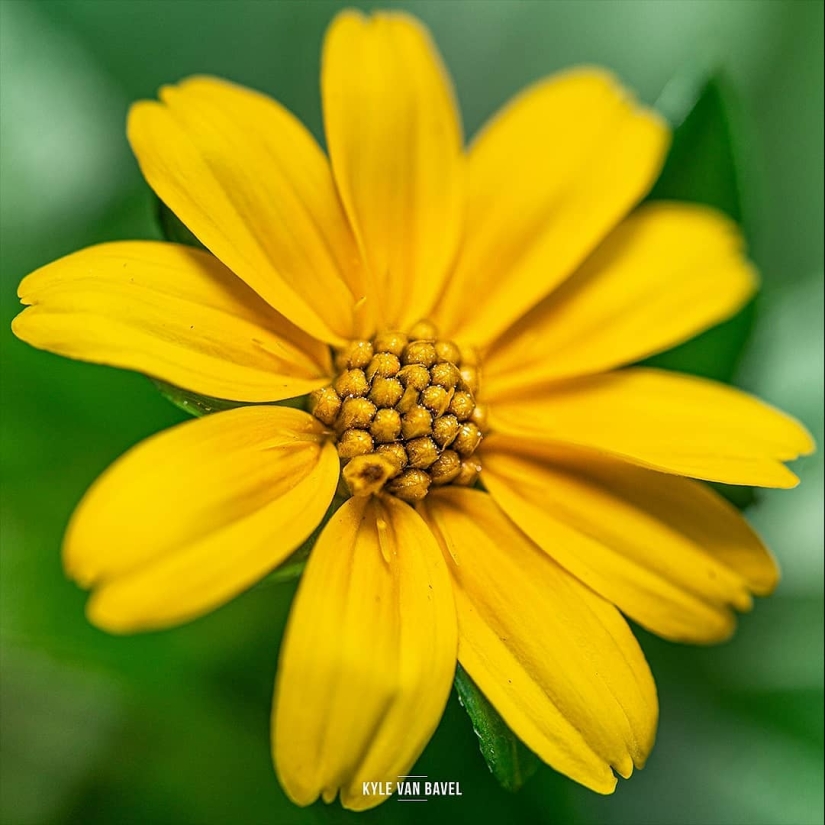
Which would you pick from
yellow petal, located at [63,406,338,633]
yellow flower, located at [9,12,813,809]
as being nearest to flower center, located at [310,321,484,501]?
yellow flower, located at [9,12,813,809]

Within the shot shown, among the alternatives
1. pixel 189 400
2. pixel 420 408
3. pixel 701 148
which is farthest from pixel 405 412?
pixel 701 148

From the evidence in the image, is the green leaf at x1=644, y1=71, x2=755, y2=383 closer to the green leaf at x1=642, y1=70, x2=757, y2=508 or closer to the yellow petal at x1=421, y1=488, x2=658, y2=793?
the green leaf at x1=642, y1=70, x2=757, y2=508

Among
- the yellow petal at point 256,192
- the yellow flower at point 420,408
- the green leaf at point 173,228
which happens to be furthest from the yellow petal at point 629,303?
the green leaf at point 173,228

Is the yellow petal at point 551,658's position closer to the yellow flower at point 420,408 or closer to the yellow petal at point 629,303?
the yellow flower at point 420,408

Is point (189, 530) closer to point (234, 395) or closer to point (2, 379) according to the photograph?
point (234, 395)

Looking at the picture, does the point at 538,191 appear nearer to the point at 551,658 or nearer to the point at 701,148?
the point at 701,148

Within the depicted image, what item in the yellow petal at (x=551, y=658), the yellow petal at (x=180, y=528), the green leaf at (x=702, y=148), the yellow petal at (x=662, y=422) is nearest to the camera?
the yellow petal at (x=180, y=528)

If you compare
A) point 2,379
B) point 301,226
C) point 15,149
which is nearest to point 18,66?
point 15,149

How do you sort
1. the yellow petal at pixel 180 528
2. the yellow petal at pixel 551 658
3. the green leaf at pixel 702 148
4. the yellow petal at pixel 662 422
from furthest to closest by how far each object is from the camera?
1. the green leaf at pixel 702 148
2. the yellow petal at pixel 662 422
3. the yellow petal at pixel 551 658
4. the yellow petal at pixel 180 528
